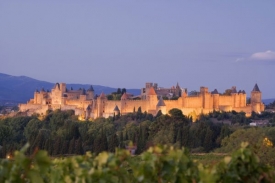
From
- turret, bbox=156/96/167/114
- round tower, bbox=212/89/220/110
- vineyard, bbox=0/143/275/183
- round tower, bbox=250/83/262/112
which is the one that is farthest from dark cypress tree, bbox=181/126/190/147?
vineyard, bbox=0/143/275/183

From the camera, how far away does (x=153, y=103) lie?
201 ft

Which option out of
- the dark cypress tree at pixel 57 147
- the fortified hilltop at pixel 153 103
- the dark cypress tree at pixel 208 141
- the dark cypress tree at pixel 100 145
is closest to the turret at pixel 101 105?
the fortified hilltop at pixel 153 103

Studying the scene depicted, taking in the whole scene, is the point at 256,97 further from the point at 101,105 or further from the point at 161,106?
the point at 101,105

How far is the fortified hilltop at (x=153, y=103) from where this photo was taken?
61.2 m

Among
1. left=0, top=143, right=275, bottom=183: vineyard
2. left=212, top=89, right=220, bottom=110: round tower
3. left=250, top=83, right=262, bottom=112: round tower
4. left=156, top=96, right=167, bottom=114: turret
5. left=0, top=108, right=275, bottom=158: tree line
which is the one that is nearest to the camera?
left=0, top=143, right=275, bottom=183: vineyard

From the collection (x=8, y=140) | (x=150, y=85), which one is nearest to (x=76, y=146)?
(x=8, y=140)

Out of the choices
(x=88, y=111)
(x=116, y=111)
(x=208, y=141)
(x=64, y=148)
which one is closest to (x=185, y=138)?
(x=208, y=141)

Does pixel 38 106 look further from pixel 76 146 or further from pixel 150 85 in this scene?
pixel 76 146

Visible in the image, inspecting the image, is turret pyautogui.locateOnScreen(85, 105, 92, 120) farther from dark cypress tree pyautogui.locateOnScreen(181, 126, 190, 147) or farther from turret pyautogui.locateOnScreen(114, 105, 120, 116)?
dark cypress tree pyautogui.locateOnScreen(181, 126, 190, 147)

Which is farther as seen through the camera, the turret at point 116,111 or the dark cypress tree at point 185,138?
the turret at point 116,111

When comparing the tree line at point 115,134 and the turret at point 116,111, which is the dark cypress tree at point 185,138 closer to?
the tree line at point 115,134

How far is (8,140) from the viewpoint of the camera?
4444 cm

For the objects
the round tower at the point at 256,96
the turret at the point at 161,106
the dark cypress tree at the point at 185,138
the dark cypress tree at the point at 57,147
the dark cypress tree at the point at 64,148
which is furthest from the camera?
the round tower at the point at 256,96

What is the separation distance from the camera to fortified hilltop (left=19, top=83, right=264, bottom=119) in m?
61.2
